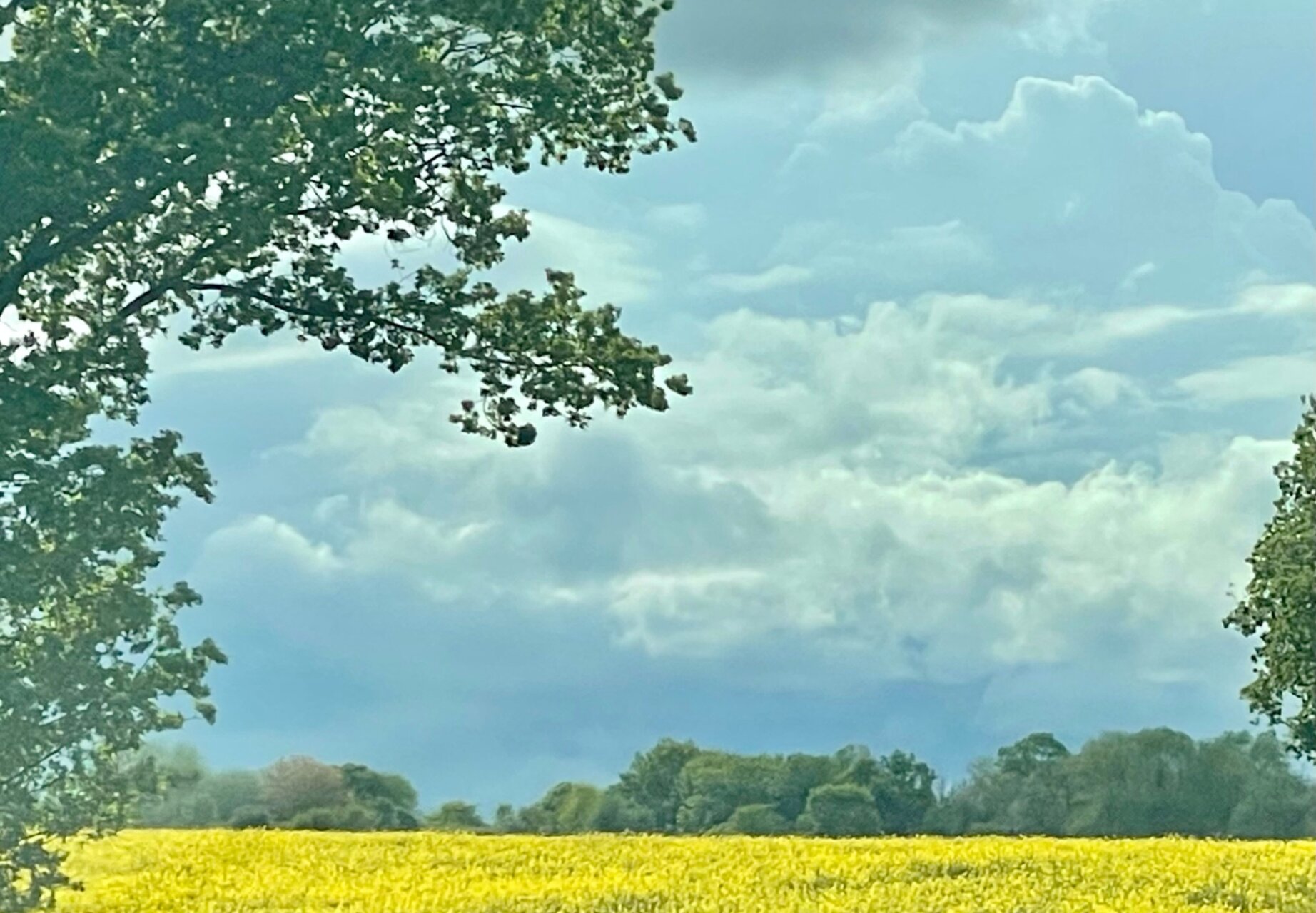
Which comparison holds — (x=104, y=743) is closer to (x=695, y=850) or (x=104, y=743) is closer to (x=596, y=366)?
(x=596, y=366)

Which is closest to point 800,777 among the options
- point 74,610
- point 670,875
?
point 670,875

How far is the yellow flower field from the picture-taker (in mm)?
25016

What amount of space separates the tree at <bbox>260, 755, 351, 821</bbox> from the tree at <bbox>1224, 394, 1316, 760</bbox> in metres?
19.0

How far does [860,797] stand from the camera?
1476 inches

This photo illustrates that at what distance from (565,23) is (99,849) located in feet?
62.5

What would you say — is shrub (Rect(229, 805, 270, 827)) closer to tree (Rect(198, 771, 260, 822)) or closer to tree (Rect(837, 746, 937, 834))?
tree (Rect(198, 771, 260, 822))

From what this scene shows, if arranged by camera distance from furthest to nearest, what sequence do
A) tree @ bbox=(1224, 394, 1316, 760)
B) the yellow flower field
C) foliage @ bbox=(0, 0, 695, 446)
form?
tree @ bbox=(1224, 394, 1316, 760)
the yellow flower field
foliage @ bbox=(0, 0, 695, 446)

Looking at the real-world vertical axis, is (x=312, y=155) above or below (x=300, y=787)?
above

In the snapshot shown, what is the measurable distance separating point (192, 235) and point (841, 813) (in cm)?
2467

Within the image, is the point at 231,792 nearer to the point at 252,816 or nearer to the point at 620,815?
the point at 252,816

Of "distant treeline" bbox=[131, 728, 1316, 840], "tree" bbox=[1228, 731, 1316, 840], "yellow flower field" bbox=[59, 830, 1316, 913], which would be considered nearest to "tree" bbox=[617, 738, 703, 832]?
"distant treeline" bbox=[131, 728, 1316, 840]

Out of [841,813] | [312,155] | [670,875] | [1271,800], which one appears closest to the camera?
[312,155]

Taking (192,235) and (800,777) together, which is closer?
(192,235)

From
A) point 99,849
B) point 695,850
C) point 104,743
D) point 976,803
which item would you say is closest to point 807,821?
point 976,803
